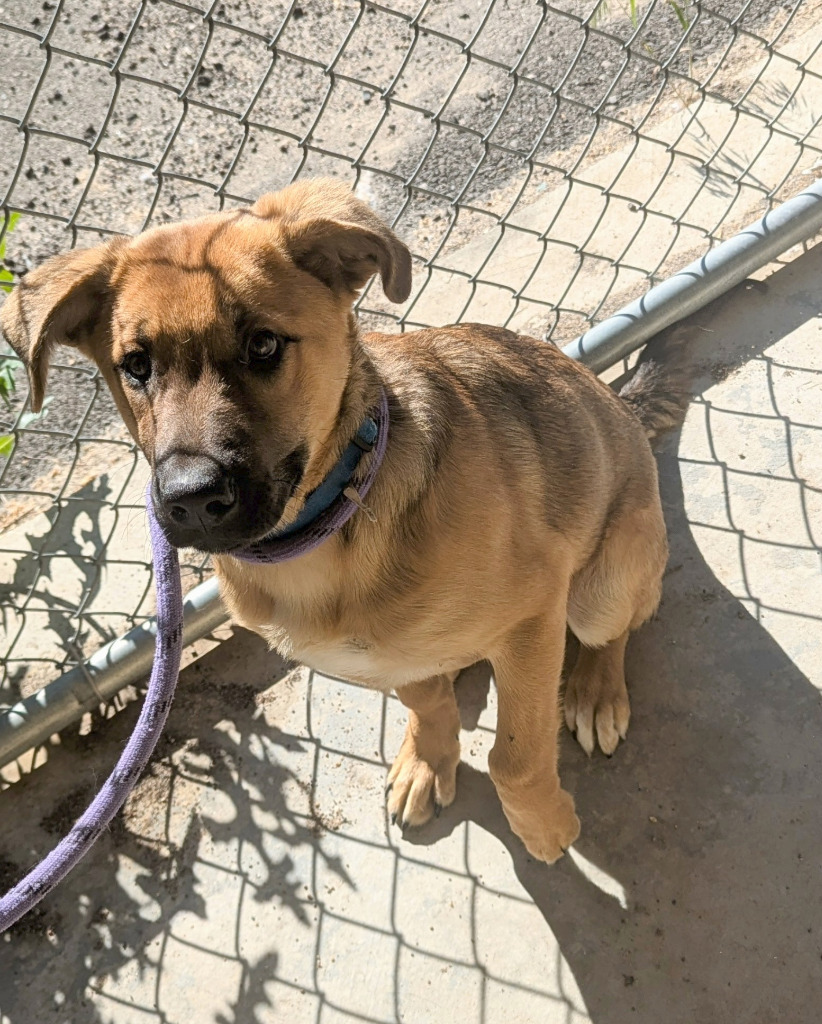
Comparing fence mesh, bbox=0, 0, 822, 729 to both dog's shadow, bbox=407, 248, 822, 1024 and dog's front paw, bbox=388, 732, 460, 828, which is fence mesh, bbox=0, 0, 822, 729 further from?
dog's shadow, bbox=407, 248, 822, 1024

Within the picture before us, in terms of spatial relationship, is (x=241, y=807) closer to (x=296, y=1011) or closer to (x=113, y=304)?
(x=296, y=1011)

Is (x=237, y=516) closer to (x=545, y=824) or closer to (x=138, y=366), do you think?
(x=138, y=366)

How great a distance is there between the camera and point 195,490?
1639 millimetres

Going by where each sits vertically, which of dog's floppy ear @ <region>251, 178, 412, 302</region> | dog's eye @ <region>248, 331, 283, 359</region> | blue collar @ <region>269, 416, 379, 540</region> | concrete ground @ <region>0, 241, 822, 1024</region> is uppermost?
dog's floppy ear @ <region>251, 178, 412, 302</region>

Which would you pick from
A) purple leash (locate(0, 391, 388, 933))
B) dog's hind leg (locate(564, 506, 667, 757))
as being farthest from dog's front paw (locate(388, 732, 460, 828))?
purple leash (locate(0, 391, 388, 933))

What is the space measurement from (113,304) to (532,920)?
198cm

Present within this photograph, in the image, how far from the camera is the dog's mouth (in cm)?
168

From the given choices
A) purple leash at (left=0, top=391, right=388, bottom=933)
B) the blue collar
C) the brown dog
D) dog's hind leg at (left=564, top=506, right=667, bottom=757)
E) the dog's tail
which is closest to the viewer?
the brown dog

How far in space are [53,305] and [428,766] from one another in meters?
1.71

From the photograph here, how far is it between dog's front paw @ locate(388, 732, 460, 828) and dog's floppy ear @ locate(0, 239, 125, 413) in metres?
1.55

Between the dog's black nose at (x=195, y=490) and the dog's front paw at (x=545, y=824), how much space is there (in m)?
1.27

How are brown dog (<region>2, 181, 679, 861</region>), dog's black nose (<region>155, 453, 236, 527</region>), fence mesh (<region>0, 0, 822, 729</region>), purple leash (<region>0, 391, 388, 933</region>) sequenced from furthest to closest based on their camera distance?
fence mesh (<region>0, 0, 822, 729</region>), purple leash (<region>0, 391, 388, 933</region>), brown dog (<region>2, 181, 679, 861</region>), dog's black nose (<region>155, 453, 236, 527</region>)

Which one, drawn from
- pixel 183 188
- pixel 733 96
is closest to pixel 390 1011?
pixel 183 188

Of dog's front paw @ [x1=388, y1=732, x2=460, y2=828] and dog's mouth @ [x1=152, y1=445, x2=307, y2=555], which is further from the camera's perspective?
dog's front paw @ [x1=388, y1=732, x2=460, y2=828]
